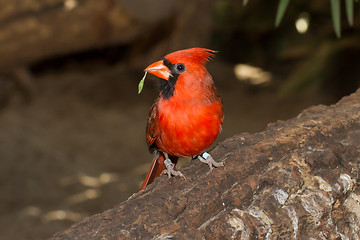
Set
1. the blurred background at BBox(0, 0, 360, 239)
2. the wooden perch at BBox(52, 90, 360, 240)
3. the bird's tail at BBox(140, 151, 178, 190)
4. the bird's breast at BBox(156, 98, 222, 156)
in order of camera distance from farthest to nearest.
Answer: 1. the blurred background at BBox(0, 0, 360, 239)
2. the bird's tail at BBox(140, 151, 178, 190)
3. the bird's breast at BBox(156, 98, 222, 156)
4. the wooden perch at BBox(52, 90, 360, 240)

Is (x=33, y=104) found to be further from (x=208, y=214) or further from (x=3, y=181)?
(x=208, y=214)

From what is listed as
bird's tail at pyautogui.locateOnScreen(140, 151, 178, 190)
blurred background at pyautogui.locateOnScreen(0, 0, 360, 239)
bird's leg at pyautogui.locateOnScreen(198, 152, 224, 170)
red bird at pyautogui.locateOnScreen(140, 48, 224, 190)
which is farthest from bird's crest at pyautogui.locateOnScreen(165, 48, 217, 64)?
blurred background at pyautogui.locateOnScreen(0, 0, 360, 239)

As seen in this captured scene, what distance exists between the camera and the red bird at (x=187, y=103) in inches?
62.8

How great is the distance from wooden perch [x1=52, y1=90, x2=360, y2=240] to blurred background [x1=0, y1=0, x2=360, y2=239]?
2075 mm

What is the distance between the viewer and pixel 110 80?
5.73 meters

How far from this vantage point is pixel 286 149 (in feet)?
5.62

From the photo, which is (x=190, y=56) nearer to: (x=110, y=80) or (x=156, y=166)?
(x=156, y=166)

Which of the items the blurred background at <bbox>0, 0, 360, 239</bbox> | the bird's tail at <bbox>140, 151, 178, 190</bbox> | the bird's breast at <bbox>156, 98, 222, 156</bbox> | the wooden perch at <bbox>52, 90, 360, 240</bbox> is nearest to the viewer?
the wooden perch at <bbox>52, 90, 360, 240</bbox>

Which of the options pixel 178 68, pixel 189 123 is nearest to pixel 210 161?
pixel 189 123

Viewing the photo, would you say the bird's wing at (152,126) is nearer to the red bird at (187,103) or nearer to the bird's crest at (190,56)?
the red bird at (187,103)

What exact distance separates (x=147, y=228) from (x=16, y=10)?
2.87m

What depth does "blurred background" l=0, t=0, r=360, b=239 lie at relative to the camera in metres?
3.82

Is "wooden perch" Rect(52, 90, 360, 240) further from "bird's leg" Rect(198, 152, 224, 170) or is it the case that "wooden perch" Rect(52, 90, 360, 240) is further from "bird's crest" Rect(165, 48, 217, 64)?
"bird's crest" Rect(165, 48, 217, 64)

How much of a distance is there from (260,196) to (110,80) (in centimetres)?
438
